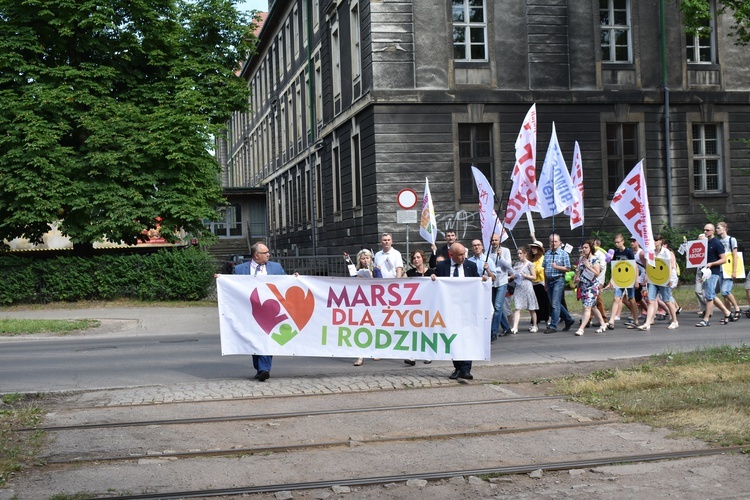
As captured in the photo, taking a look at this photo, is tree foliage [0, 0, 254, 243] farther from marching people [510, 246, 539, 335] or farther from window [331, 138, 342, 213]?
marching people [510, 246, 539, 335]

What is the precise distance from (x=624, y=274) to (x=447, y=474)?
11.5 m

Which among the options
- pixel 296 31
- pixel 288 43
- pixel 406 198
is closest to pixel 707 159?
pixel 406 198

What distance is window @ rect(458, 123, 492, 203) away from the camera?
29.8m

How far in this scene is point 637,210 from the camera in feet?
58.0

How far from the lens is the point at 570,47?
30109 mm

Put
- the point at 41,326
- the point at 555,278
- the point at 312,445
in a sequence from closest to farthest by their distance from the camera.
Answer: the point at 312,445
the point at 555,278
the point at 41,326

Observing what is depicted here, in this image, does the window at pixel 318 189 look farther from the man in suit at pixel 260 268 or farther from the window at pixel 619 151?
the man in suit at pixel 260 268

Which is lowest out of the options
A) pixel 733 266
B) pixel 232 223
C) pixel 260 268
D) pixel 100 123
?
pixel 733 266

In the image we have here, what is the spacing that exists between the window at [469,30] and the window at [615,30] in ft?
13.8

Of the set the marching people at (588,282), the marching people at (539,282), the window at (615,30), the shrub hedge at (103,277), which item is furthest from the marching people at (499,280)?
the window at (615,30)

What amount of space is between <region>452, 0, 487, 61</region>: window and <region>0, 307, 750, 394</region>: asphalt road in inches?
500

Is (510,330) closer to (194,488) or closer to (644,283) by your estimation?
(644,283)

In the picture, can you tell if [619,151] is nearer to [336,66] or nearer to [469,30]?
[469,30]

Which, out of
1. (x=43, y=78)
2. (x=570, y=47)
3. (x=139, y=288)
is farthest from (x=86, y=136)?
(x=570, y=47)
